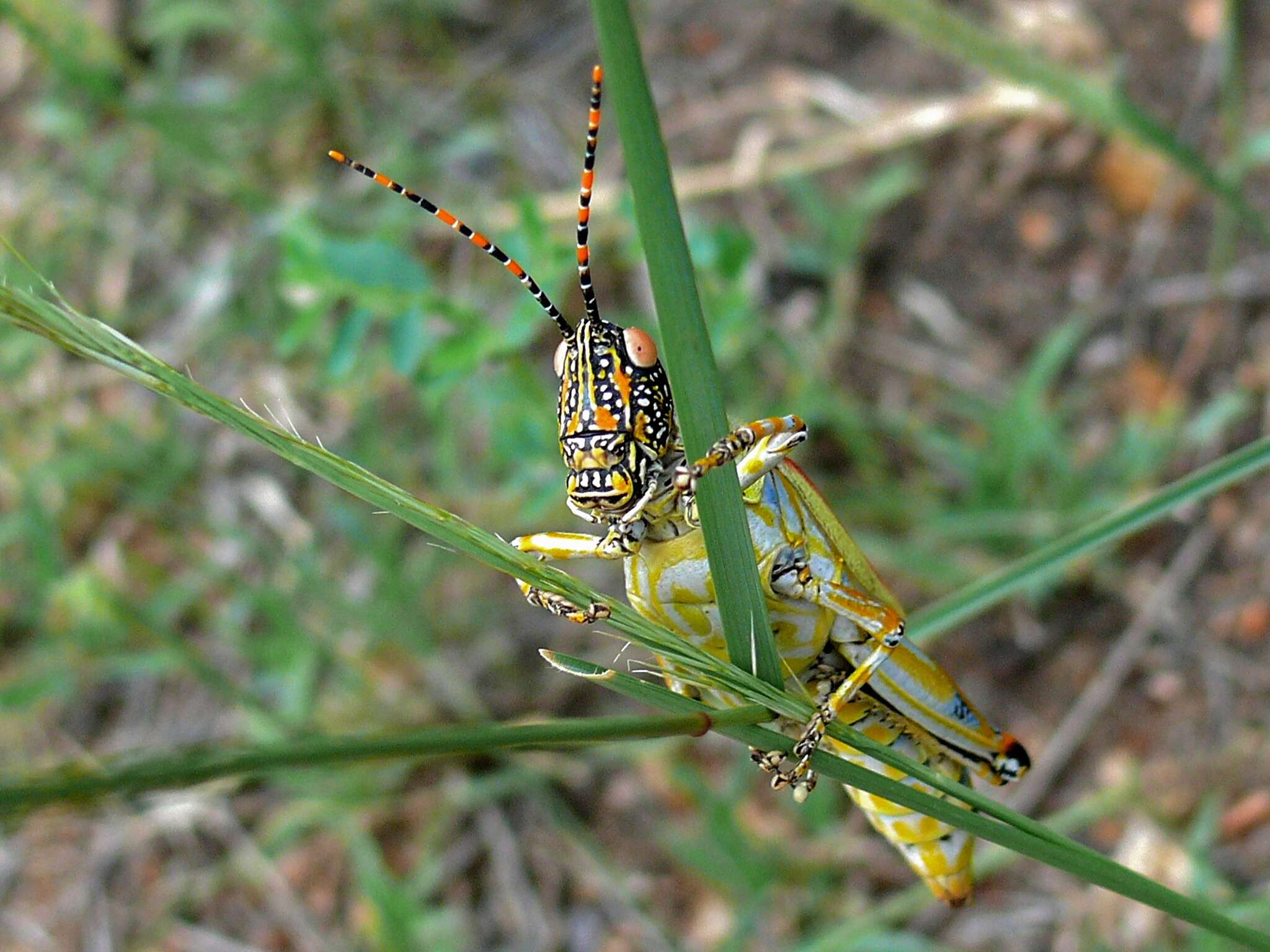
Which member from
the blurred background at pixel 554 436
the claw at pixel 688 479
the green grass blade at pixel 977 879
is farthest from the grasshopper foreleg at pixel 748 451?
the green grass blade at pixel 977 879

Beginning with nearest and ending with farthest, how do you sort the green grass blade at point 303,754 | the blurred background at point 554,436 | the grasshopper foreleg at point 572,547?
the green grass blade at point 303,754, the grasshopper foreleg at point 572,547, the blurred background at point 554,436

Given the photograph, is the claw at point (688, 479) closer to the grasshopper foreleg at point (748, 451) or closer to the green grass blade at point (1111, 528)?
the grasshopper foreleg at point (748, 451)

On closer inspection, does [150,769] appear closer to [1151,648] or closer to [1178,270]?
[1151,648]

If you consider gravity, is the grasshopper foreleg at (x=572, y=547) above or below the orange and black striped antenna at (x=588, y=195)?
below

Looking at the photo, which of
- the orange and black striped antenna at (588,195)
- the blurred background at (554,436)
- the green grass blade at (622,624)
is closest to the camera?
the green grass blade at (622,624)

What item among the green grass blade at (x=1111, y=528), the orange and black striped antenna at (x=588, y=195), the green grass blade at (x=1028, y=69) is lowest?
the green grass blade at (x=1111, y=528)

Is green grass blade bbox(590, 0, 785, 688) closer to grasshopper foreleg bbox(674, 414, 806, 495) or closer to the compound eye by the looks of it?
grasshopper foreleg bbox(674, 414, 806, 495)

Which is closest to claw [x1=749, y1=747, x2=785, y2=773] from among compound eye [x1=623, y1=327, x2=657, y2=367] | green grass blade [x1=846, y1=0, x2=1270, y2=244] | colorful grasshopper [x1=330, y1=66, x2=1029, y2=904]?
colorful grasshopper [x1=330, y1=66, x2=1029, y2=904]

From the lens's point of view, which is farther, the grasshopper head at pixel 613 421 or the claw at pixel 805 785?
the grasshopper head at pixel 613 421
